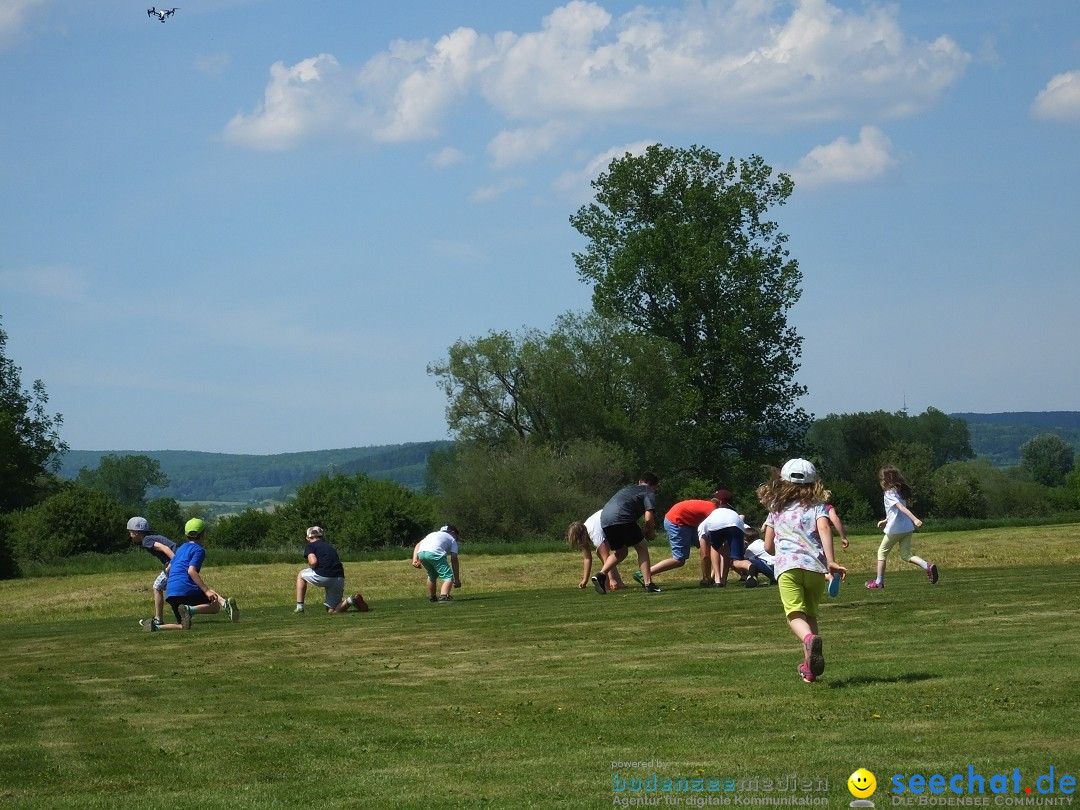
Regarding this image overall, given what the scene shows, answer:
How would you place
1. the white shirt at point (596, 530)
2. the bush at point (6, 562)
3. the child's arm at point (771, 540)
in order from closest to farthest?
the child's arm at point (771, 540)
the white shirt at point (596, 530)
the bush at point (6, 562)

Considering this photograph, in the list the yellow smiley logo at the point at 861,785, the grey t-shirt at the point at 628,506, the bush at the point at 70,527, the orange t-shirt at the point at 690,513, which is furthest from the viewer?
the bush at the point at 70,527

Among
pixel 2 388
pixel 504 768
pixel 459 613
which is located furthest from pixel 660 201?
pixel 504 768

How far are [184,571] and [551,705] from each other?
11720 mm

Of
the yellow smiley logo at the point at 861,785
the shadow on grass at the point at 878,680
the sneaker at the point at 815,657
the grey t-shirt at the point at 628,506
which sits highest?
the grey t-shirt at the point at 628,506

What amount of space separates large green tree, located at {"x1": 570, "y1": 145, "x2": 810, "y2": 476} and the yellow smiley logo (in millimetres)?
60433

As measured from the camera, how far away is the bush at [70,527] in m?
63.6

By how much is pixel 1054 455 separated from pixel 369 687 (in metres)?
198

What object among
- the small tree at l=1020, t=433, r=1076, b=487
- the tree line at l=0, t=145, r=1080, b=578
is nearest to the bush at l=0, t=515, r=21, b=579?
the tree line at l=0, t=145, r=1080, b=578

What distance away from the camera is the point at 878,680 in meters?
10.7

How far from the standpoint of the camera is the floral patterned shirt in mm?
11312

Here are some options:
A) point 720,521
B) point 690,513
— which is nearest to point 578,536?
point 690,513

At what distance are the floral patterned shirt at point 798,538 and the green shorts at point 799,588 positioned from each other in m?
0.05

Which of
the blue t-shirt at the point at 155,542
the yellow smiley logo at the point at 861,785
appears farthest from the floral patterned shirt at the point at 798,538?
the blue t-shirt at the point at 155,542

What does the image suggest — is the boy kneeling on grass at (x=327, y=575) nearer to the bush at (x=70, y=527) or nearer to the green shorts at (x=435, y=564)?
the green shorts at (x=435, y=564)
